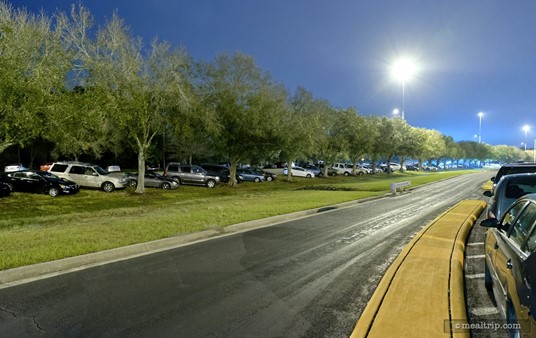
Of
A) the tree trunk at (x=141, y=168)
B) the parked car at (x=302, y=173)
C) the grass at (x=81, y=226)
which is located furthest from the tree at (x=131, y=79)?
the parked car at (x=302, y=173)

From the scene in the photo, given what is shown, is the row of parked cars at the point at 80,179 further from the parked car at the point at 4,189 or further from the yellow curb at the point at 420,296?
the yellow curb at the point at 420,296

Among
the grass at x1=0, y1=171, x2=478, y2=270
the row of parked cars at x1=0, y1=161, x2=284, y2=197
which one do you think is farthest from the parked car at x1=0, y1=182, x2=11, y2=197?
the grass at x1=0, y1=171, x2=478, y2=270

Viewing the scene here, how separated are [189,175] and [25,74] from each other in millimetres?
16134

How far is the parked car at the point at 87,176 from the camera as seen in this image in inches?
955

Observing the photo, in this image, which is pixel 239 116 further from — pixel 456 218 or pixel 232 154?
pixel 456 218

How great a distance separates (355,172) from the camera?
2260 inches

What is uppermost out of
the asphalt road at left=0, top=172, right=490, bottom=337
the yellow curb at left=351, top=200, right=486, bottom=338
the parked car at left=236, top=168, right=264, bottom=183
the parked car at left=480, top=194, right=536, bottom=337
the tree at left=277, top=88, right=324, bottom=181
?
the tree at left=277, top=88, right=324, bottom=181

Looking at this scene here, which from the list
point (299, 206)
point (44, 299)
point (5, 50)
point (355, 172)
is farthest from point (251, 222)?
point (355, 172)

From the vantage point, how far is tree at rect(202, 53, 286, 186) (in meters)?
28.8

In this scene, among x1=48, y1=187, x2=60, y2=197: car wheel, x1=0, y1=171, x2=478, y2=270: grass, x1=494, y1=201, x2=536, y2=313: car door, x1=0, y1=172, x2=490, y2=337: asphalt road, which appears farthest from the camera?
x1=48, y1=187, x2=60, y2=197: car wheel

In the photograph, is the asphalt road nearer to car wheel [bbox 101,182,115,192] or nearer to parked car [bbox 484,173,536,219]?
parked car [bbox 484,173,536,219]

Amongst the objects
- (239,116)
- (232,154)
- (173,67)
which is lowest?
(232,154)

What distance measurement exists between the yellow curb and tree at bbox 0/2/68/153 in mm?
14986

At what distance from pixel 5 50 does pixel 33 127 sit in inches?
121
